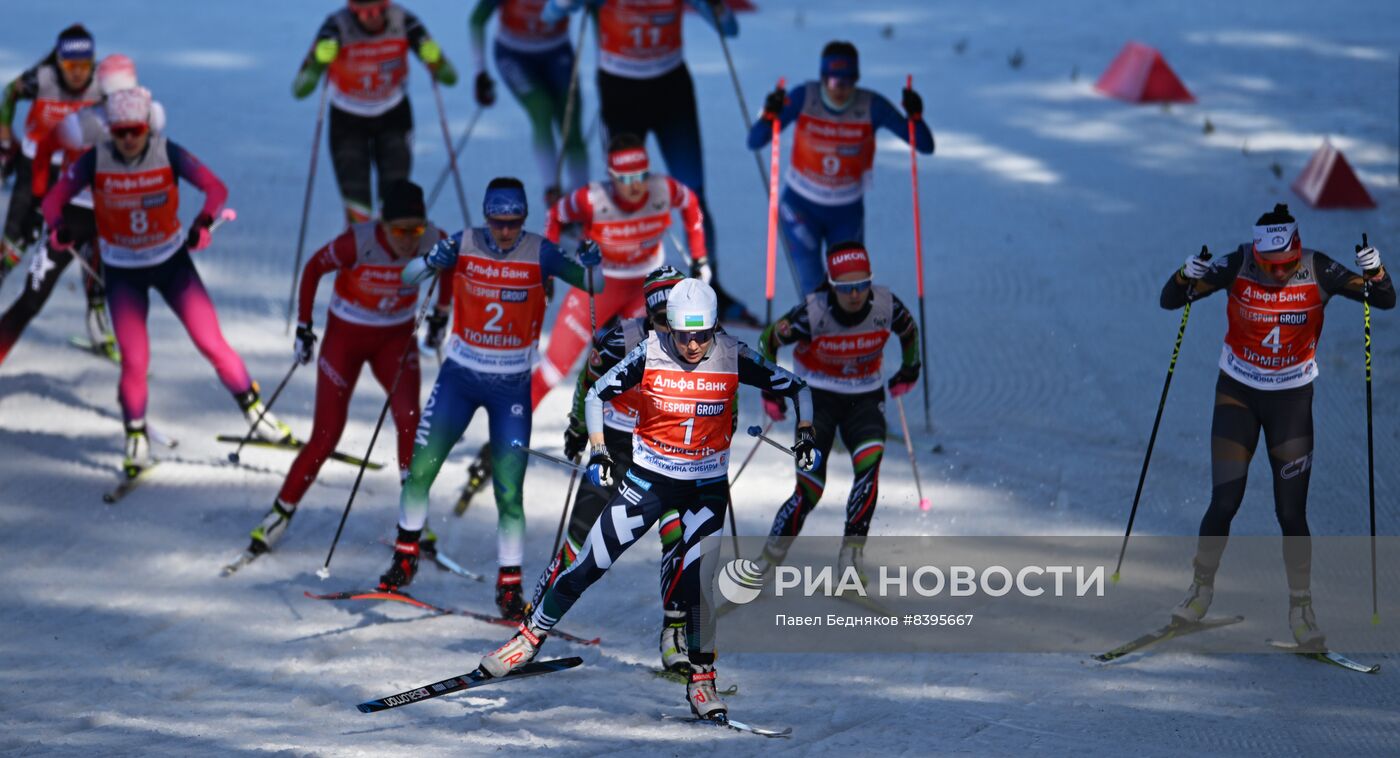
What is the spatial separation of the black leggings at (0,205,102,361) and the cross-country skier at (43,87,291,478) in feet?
1.82

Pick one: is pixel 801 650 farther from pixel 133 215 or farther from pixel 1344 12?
pixel 1344 12

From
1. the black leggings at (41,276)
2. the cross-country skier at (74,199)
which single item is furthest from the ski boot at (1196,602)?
the black leggings at (41,276)

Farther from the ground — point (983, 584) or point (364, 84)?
point (364, 84)

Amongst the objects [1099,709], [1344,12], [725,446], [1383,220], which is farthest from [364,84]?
[1344,12]

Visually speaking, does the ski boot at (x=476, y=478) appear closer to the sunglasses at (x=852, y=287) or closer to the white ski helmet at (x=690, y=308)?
the sunglasses at (x=852, y=287)

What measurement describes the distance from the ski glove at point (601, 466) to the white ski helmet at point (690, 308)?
58 centimetres

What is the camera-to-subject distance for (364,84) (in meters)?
10.9

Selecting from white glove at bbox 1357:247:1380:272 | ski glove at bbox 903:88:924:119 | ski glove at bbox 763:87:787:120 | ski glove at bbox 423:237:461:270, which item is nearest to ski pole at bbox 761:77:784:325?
ski glove at bbox 763:87:787:120

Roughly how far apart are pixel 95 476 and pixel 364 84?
289 cm

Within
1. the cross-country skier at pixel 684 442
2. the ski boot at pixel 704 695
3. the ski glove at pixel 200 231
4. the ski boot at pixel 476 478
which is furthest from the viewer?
the ski boot at pixel 476 478

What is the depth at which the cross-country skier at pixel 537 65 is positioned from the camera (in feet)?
40.0

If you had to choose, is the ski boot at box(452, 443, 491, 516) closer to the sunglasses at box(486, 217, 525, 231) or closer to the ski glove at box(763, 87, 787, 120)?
the sunglasses at box(486, 217, 525, 231)

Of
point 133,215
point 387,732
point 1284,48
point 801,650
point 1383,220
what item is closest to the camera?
point 387,732

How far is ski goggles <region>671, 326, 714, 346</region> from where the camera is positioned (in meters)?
6.73
